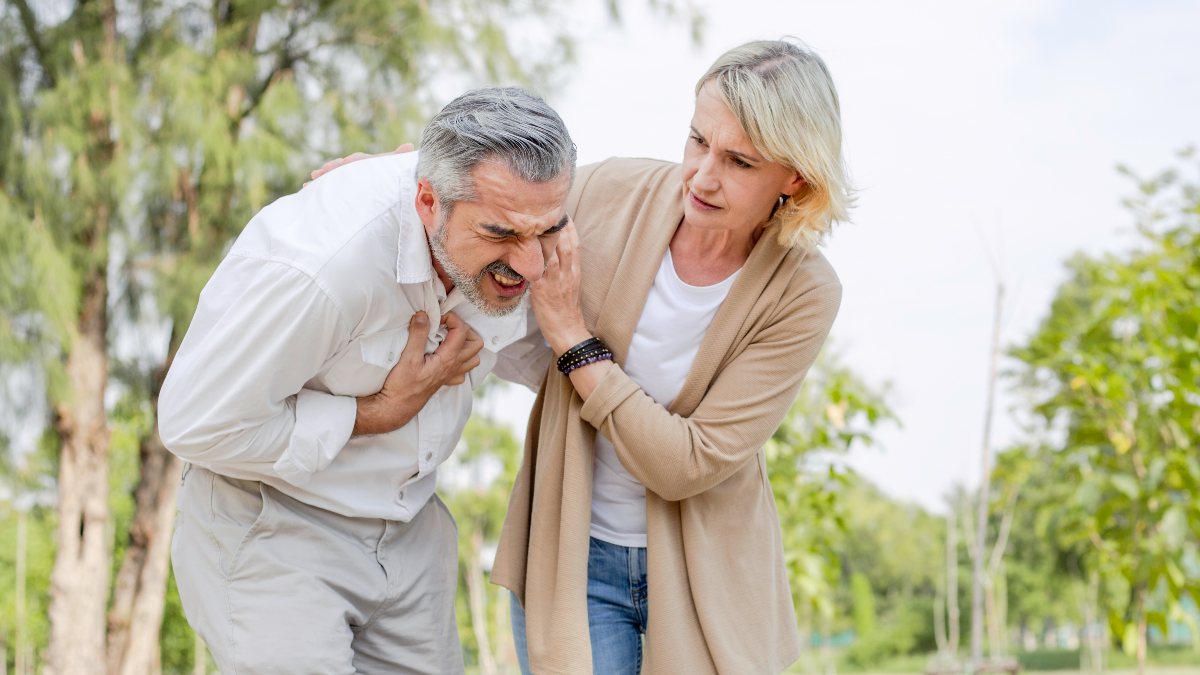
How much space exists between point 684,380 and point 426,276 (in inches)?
17.7

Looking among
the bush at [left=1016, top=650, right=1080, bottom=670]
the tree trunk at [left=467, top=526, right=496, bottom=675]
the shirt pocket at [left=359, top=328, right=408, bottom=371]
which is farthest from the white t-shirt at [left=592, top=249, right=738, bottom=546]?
the bush at [left=1016, top=650, right=1080, bottom=670]

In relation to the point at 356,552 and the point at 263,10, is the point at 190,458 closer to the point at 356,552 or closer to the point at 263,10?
the point at 356,552

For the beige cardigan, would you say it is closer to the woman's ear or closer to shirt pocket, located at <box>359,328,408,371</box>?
the woman's ear

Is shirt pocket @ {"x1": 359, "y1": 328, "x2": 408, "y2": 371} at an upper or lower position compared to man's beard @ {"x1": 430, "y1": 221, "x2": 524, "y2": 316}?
lower

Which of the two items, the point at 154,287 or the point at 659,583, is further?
the point at 154,287

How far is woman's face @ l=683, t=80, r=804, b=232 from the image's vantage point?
1737 millimetres

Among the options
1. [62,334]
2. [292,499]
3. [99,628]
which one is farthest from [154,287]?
[292,499]

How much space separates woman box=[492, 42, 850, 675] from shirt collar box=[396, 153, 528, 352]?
7 centimetres

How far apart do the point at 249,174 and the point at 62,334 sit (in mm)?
1391

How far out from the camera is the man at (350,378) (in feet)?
5.41

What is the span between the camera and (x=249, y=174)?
6719 mm

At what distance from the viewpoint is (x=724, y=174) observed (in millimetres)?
1757

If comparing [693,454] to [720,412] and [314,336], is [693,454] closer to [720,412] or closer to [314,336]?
[720,412]

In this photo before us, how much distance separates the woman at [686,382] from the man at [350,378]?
0.16 meters
